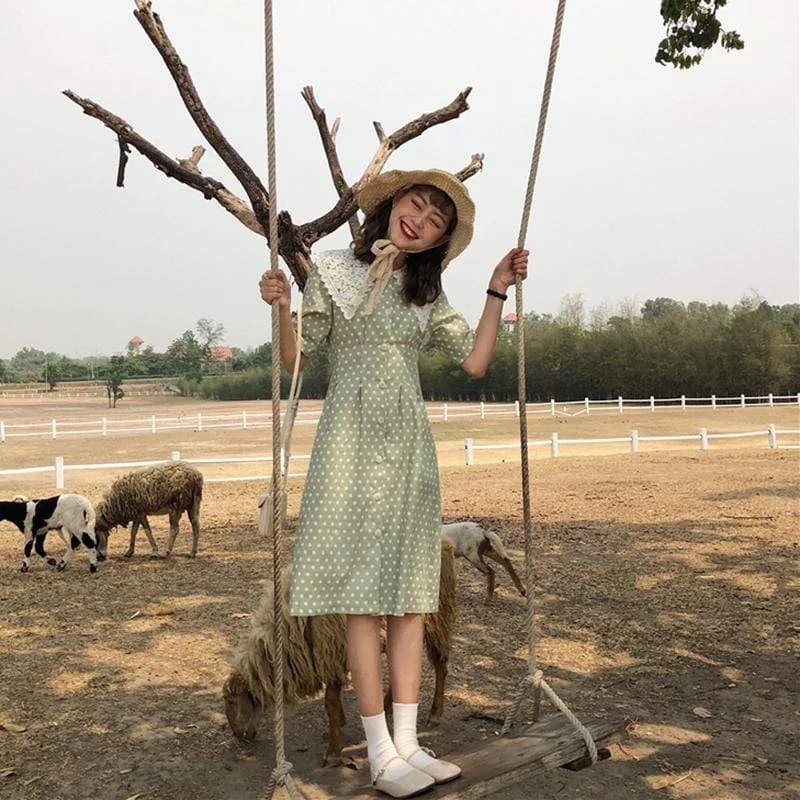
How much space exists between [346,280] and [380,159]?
17.3ft

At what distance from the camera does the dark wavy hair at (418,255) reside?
120 inches

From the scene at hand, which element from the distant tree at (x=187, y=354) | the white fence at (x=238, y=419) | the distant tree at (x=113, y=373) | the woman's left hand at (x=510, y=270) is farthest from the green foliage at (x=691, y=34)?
the distant tree at (x=187, y=354)

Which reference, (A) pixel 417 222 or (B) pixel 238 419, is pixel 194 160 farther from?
(B) pixel 238 419

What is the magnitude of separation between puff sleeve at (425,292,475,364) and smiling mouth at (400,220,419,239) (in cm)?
25

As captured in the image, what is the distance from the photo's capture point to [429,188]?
10.1ft

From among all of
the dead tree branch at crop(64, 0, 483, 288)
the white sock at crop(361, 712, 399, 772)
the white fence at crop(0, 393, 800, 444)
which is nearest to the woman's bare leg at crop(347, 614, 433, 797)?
the white sock at crop(361, 712, 399, 772)

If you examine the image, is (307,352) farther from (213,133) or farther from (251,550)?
(251,550)

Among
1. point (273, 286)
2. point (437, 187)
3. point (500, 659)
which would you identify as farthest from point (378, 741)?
point (500, 659)

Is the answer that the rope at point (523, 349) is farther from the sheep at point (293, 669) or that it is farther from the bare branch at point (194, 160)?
the bare branch at point (194, 160)

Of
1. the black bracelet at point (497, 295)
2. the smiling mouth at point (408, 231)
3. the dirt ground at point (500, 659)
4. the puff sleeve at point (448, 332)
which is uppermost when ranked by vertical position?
the smiling mouth at point (408, 231)

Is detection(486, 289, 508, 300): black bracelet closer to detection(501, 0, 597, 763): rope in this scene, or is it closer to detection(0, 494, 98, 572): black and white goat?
detection(501, 0, 597, 763): rope

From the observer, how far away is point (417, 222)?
3.04m

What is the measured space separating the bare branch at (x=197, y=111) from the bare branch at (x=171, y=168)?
18 cm

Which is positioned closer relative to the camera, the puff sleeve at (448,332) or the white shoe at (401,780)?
the white shoe at (401,780)
